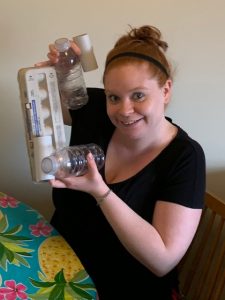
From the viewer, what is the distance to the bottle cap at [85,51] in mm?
1114

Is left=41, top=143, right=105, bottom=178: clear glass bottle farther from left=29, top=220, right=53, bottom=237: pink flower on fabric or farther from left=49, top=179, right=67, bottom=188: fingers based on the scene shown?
left=29, top=220, right=53, bottom=237: pink flower on fabric

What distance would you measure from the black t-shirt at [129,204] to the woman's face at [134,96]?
0.11 meters

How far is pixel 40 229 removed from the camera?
3.62ft

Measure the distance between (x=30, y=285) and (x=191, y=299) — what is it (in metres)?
0.61

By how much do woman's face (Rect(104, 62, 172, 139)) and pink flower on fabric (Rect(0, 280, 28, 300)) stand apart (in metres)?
0.44

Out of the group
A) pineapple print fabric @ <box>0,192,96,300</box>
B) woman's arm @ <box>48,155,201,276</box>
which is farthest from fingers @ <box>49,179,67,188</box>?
pineapple print fabric @ <box>0,192,96,300</box>

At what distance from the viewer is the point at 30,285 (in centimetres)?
92

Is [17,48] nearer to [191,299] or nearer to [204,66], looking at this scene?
[204,66]

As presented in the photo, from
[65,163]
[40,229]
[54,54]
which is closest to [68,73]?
[54,54]

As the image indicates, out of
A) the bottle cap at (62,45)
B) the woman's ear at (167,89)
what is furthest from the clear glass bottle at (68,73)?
the woman's ear at (167,89)

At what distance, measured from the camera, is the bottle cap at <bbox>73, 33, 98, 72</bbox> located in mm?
1114

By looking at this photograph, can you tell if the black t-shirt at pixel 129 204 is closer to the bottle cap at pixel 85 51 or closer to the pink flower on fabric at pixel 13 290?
the bottle cap at pixel 85 51

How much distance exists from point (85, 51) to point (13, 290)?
61cm

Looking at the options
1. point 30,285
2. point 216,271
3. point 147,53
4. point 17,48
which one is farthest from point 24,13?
point 216,271
